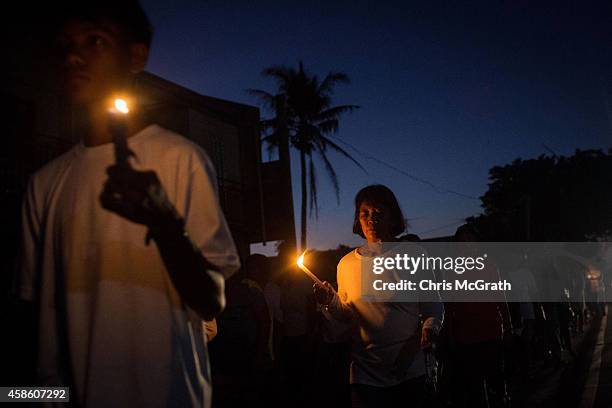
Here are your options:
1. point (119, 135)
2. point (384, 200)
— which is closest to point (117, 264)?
point (119, 135)

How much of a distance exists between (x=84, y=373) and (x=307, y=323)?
25.9ft

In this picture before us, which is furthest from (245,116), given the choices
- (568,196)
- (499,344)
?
(568,196)

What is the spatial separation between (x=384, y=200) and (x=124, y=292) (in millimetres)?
3353

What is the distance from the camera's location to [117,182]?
1.38m

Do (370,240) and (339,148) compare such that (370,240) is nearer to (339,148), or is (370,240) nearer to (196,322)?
(196,322)

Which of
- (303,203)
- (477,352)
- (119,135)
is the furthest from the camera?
(303,203)

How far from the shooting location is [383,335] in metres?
4.42

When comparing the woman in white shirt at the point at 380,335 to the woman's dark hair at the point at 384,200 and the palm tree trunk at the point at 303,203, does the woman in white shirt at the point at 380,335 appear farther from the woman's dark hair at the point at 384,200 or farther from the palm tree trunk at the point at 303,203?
the palm tree trunk at the point at 303,203

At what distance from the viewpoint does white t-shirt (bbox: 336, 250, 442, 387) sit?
4355mm

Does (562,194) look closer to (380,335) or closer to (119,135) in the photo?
(380,335)

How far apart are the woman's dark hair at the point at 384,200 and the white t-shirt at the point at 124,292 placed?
317 cm

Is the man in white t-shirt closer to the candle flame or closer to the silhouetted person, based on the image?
the candle flame

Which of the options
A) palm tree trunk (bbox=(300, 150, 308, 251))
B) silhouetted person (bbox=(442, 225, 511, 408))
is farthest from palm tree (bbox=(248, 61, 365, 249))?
silhouetted person (bbox=(442, 225, 511, 408))

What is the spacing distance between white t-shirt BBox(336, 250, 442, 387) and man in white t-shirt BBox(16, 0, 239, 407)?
2.78m
